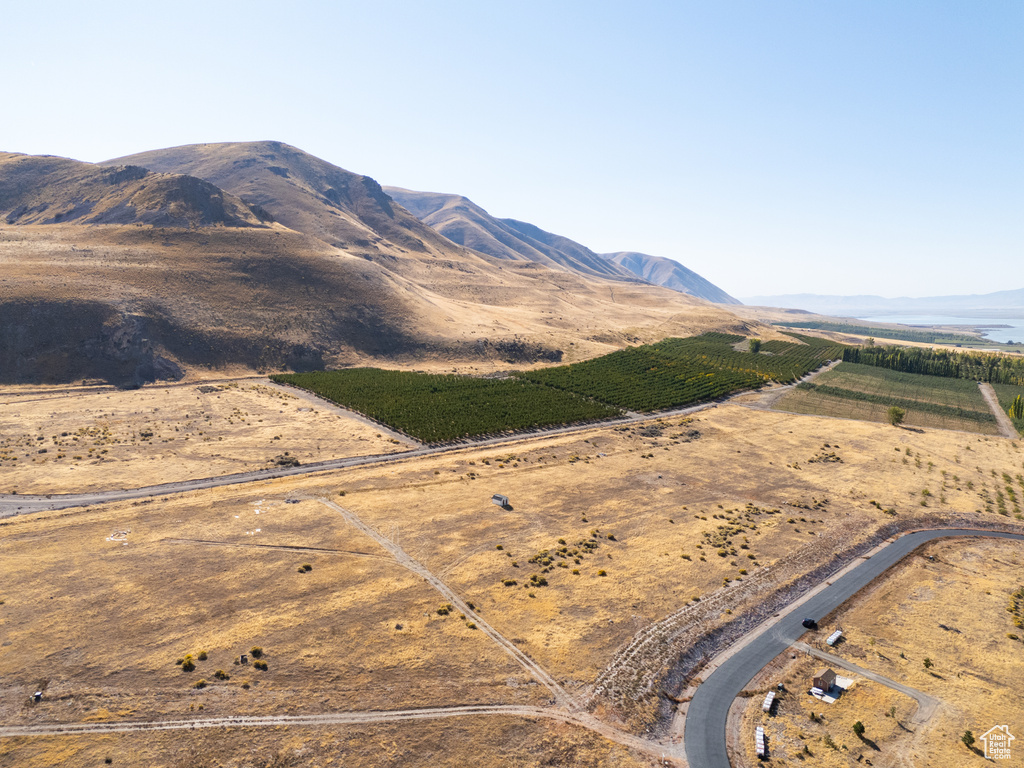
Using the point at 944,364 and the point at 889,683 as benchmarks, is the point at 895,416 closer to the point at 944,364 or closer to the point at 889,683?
the point at 889,683

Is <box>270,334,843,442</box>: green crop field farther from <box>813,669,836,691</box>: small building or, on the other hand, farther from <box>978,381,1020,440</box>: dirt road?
<box>813,669,836,691</box>: small building

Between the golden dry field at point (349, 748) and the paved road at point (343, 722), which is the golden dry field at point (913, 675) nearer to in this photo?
the paved road at point (343, 722)

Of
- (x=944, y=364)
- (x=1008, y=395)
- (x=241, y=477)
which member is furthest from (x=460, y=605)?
(x=944, y=364)

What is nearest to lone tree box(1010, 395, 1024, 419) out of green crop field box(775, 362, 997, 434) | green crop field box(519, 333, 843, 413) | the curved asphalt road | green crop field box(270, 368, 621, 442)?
green crop field box(775, 362, 997, 434)

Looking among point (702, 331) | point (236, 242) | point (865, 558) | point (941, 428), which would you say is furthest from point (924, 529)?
point (236, 242)

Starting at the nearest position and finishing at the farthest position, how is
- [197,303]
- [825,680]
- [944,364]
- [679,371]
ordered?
[825,680] → [679,371] → [197,303] → [944,364]
